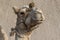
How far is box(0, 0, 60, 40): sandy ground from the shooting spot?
3473 mm

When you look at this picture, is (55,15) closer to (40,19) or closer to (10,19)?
(10,19)

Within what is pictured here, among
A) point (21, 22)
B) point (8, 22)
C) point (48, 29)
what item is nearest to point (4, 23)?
point (8, 22)

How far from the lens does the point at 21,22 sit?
147 centimetres

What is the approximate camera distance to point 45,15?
368cm

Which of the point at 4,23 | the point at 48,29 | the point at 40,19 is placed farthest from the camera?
the point at 48,29

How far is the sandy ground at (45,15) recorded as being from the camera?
11.4 feet

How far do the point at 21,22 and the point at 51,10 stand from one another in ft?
7.74

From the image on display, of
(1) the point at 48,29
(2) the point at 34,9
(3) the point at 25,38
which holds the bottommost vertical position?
(1) the point at 48,29

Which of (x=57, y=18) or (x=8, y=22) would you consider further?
(x=57, y=18)

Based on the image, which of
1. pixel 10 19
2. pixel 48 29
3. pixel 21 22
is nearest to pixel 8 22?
pixel 10 19

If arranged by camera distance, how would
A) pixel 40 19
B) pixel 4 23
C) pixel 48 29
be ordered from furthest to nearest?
pixel 48 29, pixel 4 23, pixel 40 19

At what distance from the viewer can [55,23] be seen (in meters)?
3.79

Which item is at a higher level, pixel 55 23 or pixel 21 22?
pixel 21 22

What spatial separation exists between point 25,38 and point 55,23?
2351mm
